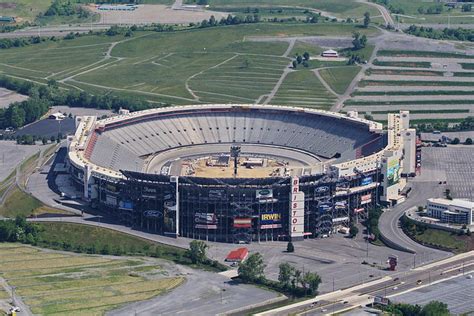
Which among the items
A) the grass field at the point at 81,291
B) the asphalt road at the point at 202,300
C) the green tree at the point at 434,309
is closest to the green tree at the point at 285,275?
the asphalt road at the point at 202,300

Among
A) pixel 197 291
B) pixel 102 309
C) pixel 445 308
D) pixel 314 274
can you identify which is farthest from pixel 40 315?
pixel 445 308

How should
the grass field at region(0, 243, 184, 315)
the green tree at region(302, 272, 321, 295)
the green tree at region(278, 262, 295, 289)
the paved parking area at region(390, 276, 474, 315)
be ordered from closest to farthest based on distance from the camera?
the grass field at region(0, 243, 184, 315) → the paved parking area at region(390, 276, 474, 315) → the green tree at region(302, 272, 321, 295) → the green tree at region(278, 262, 295, 289)

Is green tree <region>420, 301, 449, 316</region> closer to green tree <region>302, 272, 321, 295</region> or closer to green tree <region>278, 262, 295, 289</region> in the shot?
green tree <region>302, 272, 321, 295</region>

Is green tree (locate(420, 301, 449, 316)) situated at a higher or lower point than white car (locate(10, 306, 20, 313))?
higher

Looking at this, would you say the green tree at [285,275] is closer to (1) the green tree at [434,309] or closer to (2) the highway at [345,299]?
(2) the highway at [345,299]

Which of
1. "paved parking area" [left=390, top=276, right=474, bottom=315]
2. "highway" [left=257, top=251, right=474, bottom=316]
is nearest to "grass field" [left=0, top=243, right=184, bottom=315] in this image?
"highway" [left=257, top=251, right=474, bottom=316]

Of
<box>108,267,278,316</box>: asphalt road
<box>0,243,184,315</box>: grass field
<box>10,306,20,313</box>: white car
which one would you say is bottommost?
<box>108,267,278,316</box>: asphalt road

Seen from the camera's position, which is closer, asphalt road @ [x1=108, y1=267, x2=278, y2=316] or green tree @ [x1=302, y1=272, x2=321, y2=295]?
asphalt road @ [x1=108, y1=267, x2=278, y2=316]

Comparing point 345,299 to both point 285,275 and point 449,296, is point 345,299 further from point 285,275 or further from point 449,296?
point 449,296
